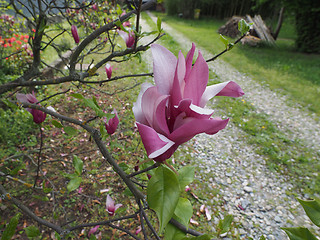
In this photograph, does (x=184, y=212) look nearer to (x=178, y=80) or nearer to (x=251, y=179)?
(x=178, y=80)

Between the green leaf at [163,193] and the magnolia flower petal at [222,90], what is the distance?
0.17 meters

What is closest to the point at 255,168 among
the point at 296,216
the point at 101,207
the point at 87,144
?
the point at 296,216

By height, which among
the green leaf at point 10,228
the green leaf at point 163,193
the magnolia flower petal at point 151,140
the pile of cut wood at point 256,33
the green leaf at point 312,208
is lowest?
the pile of cut wood at point 256,33

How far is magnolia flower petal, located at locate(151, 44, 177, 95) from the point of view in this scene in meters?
0.44

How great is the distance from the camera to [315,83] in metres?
5.95

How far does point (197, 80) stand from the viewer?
44 cm

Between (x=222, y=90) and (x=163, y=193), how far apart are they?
0.26 m

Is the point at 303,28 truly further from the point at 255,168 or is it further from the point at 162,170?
the point at 162,170

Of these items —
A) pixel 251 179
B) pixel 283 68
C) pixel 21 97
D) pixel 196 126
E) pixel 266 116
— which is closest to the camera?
pixel 196 126

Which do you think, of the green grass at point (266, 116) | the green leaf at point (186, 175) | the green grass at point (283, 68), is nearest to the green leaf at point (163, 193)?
the green leaf at point (186, 175)

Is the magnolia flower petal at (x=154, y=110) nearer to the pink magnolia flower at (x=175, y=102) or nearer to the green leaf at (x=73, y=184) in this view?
the pink magnolia flower at (x=175, y=102)

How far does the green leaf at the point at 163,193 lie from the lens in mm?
399

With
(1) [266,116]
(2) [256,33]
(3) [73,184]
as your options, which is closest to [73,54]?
(3) [73,184]

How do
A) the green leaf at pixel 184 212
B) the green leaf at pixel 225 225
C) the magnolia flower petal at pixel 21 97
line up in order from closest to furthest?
the green leaf at pixel 184 212 < the green leaf at pixel 225 225 < the magnolia flower petal at pixel 21 97
